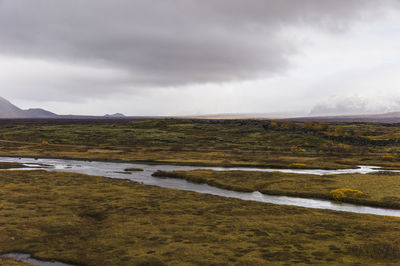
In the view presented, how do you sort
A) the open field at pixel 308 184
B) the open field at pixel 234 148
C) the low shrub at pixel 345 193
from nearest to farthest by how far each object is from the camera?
the open field at pixel 308 184 → the low shrub at pixel 345 193 → the open field at pixel 234 148

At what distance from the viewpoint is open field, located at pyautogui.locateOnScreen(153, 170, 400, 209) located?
142ft

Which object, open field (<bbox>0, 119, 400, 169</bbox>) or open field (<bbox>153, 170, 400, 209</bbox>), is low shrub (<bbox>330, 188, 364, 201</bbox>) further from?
open field (<bbox>0, 119, 400, 169</bbox>)

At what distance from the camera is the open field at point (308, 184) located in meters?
43.3

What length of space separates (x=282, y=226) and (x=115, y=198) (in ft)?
77.4

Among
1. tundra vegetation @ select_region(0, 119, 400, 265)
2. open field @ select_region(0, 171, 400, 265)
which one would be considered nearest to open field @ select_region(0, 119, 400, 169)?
tundra vegetation @ select_region(0, 119, 400, 265)

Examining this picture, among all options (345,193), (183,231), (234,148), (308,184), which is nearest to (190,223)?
(183,231)

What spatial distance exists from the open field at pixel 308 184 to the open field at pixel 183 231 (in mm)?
10580

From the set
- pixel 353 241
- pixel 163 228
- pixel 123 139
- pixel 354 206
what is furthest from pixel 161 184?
pixel 123 139

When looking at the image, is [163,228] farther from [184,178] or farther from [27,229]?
[184,178]

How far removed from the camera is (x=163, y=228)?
1114 inches

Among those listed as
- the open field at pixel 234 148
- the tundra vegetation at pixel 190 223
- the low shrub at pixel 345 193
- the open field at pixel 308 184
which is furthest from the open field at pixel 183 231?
the open field at pixel 234 148

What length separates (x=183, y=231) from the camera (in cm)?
2747

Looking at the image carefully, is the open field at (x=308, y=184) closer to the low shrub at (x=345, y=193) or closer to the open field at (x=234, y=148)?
the low shrub at (x=345, y=193)

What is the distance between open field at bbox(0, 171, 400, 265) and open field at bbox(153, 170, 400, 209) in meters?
10.6
